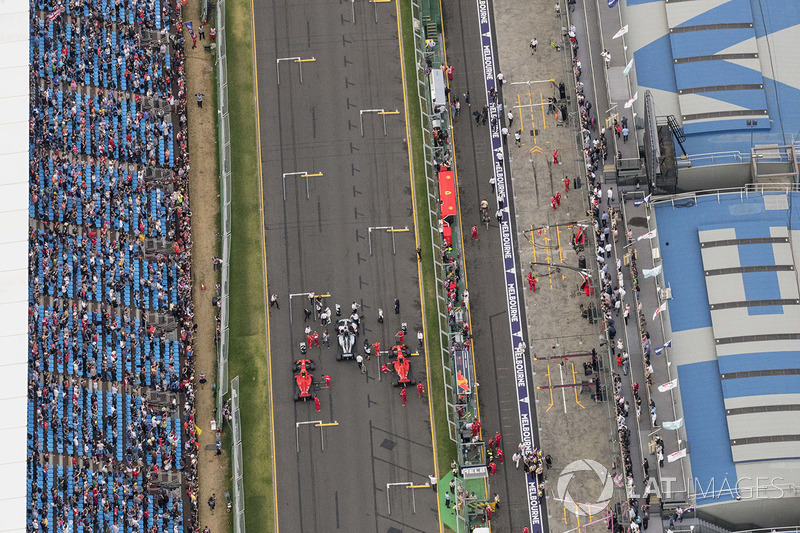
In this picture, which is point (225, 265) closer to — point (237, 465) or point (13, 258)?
point (237, 465)

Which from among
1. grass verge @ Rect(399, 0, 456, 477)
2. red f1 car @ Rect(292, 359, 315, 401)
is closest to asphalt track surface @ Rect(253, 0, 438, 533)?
red f1 car @ Rect(292, 359, 315, 401)

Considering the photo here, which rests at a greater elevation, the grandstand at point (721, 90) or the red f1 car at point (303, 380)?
the grandstand at point (721, 90)

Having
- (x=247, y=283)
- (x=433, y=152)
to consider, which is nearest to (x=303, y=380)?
(x=247, y=283)

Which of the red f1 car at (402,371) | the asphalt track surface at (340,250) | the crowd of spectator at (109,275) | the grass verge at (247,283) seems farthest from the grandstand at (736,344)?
the crowd of spectator at (109,275)

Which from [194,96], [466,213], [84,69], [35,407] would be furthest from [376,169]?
[35,407]

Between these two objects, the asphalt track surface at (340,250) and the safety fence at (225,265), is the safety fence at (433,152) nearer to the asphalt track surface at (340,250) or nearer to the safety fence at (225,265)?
the asphalt track surface at (340,250)

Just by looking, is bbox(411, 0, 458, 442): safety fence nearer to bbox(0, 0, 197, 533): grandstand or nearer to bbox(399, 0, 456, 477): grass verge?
bbox(399, 0, 456, 477): grass verge

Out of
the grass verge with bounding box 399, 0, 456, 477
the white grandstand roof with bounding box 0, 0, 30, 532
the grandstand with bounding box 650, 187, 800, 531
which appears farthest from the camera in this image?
the grass verge with bounding box 399, 0, 456, 477
